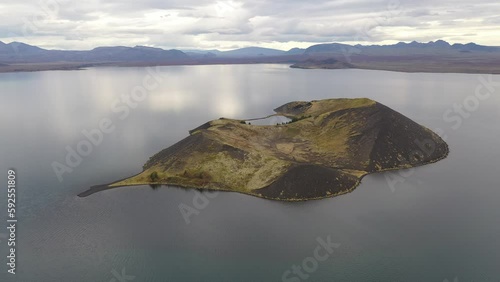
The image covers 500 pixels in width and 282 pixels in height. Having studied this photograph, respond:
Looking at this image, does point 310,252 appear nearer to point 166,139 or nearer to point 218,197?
point 218,197

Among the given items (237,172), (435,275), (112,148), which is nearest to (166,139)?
(112,148)

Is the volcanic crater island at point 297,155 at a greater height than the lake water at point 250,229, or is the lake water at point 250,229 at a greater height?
the volcanic crater island at point 297,155

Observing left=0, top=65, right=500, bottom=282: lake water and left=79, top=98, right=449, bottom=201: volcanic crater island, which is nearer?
left=0, top=65, right=500, bottom=282: lake water

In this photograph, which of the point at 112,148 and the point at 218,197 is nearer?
the point at 218,197

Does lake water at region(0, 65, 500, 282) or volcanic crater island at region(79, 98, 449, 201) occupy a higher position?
volcanic crater island at region(79, 98, 449, 201)

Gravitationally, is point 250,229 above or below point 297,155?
below

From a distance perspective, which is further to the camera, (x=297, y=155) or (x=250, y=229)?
(x=297, y=155)

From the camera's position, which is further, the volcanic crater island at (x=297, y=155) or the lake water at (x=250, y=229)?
the volcanic crater island at (x=297, y=155)

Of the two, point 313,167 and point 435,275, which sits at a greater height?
point 313,167
